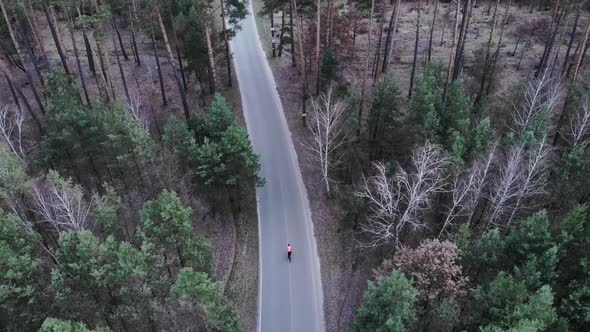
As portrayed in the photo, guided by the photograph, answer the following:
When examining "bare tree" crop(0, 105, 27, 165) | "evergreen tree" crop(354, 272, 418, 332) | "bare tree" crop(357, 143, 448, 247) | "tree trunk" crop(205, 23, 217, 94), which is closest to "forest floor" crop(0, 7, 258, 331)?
"tree trunk" crop(205, 23, 217, 94)

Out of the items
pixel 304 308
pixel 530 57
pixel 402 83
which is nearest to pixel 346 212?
pixel 304 308

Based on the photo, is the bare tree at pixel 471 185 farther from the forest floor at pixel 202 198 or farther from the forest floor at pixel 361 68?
the forest floor at pixel 202 198

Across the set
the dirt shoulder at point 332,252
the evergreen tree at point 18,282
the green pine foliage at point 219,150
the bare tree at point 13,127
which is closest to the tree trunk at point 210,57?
the green pine foliage at point 219,150

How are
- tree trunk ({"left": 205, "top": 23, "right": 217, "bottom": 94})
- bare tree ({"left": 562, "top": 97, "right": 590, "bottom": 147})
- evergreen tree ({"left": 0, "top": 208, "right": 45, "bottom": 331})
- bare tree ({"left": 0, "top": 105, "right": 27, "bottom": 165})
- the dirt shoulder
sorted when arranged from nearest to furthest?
1. evergreen tree ({"left": 0, "top": 208, "right": 45, "bottom": 331})
2. bare tree ({"left": 562, "top": 97, "right": 590, "bottom": 147})
3. the dirt shoulder
4. bare tree ({"left": 0, "top": 105, "right": 27, "bottom": 165})
5. tree trunk ({"left": 205, "top": 23, "right": 217, "bottom": 94})

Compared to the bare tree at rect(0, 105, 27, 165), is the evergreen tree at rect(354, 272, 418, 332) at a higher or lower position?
lower

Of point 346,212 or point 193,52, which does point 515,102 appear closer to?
point 346,212

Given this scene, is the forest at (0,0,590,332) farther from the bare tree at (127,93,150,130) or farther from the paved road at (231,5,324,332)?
the paved road at (231,5,324,332)
